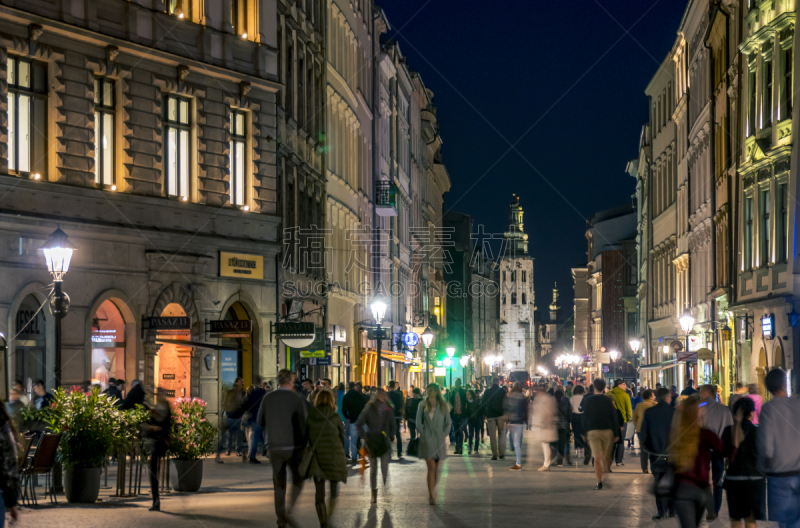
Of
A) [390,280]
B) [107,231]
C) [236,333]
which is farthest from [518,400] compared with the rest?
[390,280]

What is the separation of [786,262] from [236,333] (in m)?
15.3

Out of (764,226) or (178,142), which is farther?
(764,226)

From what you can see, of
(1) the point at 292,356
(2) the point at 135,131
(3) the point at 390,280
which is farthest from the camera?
(3) the point at 390,280

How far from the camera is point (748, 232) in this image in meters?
37.4

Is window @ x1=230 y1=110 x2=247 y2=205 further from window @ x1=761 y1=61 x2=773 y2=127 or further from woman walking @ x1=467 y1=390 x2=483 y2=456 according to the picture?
window @ x1=761 y1=61 x2=773 y2=127

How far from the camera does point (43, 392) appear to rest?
72.8 ft

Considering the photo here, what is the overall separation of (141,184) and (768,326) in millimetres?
18218

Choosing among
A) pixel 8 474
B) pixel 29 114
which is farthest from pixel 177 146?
pixel 8 474

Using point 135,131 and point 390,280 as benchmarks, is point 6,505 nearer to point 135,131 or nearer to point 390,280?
point 135,131

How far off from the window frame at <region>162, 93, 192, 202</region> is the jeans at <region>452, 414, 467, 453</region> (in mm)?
9048

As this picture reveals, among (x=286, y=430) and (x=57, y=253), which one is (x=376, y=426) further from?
(x=57, y=253)

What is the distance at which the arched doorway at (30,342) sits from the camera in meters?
23.5

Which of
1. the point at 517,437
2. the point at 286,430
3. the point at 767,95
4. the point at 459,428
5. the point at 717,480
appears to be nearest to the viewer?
the point at 286,430

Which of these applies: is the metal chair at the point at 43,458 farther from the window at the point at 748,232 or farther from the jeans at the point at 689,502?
the window at the point at 748,232
